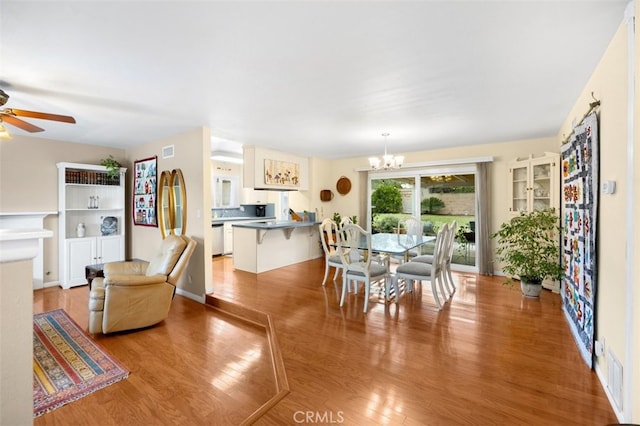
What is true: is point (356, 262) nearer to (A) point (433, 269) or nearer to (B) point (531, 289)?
(A) point (433, 269)

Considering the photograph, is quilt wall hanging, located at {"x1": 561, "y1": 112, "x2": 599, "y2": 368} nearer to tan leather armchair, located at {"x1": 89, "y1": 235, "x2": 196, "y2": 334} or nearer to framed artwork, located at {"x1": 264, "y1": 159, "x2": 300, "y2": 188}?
tan leather armchair, located at {"x1": 89, "y1": 235, "x2": 196, "y2": 334}

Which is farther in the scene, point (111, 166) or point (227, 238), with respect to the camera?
point (227, 238)

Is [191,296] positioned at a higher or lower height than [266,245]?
lower

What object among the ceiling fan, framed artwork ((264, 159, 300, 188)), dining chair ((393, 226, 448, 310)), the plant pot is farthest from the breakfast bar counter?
the plant pot

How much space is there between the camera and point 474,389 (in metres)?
1.96

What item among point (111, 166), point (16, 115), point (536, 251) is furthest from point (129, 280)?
point (536, 251)

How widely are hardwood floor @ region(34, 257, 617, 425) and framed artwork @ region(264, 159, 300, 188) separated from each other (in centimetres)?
251

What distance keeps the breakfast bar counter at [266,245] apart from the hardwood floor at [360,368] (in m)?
1.52

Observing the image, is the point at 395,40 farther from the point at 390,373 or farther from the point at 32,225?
the point at 32,225

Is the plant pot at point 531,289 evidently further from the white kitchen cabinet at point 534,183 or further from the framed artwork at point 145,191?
the framed artwork at point 145,191

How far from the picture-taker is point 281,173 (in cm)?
571

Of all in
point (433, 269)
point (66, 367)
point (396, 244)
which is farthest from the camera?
point (396, 244)

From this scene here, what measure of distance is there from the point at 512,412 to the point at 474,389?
0.24m

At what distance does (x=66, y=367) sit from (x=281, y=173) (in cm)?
416
